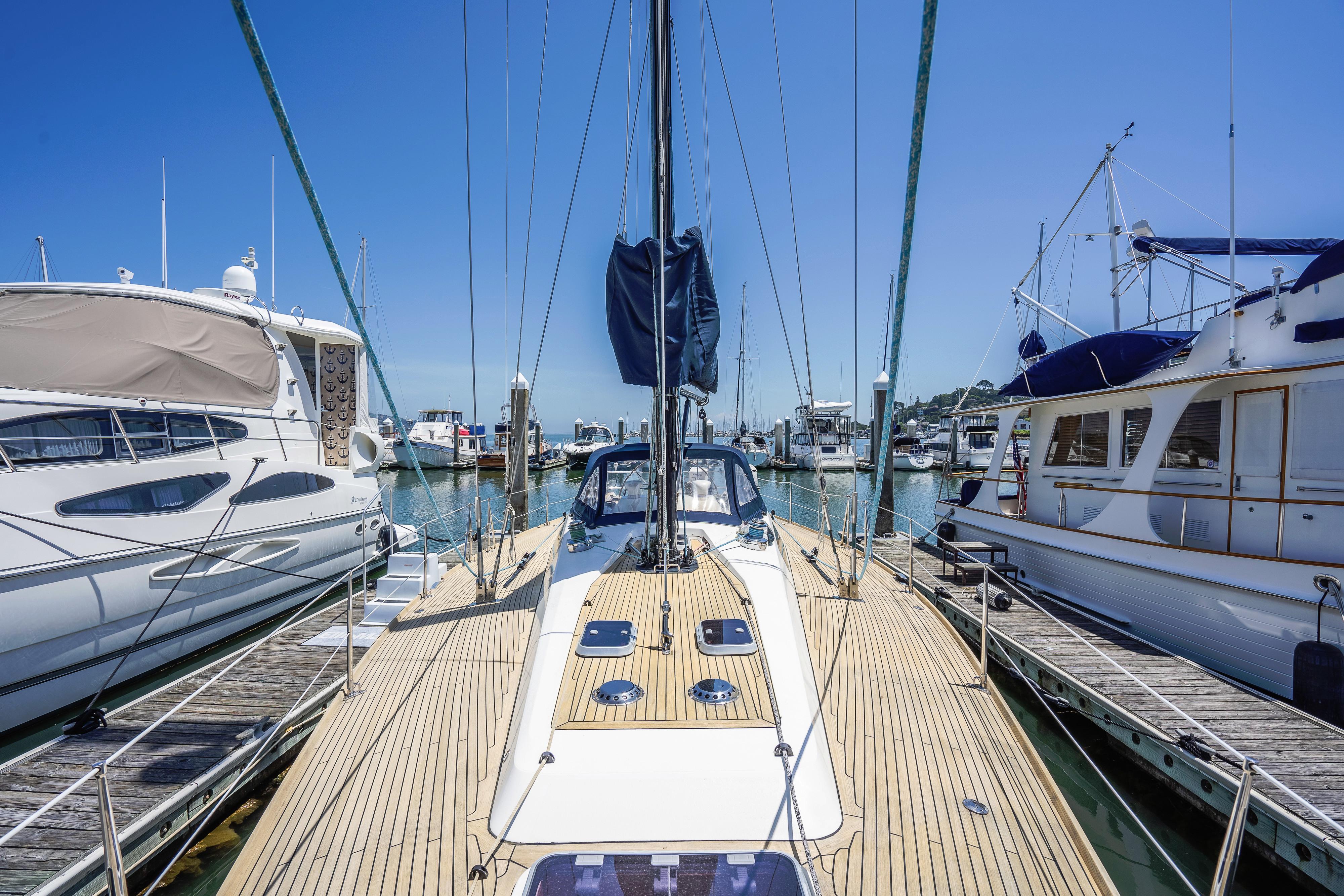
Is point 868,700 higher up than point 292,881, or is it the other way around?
point 868,700

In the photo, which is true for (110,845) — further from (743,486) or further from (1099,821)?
(1099,821)

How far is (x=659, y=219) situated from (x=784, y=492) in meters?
25.1

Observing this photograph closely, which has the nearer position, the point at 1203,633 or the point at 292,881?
the point at 292,881

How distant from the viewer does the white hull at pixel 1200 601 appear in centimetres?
522

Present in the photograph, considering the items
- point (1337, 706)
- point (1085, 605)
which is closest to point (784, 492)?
point (1085, 605)

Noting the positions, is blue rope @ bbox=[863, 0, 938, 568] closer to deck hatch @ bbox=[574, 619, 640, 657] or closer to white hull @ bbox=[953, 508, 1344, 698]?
deck hatch @ bbox=[574, 619, 640, 657]

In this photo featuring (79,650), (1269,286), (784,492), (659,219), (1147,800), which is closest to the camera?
(659,219)

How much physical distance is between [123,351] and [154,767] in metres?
5.29

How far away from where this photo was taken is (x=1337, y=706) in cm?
455

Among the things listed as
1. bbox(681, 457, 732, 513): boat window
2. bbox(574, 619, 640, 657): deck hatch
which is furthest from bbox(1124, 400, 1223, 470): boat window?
bbox(574, 619, 640, 657): deck hatch

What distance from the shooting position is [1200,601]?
596 cm

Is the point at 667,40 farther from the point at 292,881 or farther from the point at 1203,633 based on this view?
the point at 1203,633

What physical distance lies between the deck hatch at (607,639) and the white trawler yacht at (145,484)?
499 cm

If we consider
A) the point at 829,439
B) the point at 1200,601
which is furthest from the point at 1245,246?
the point at 829,439
